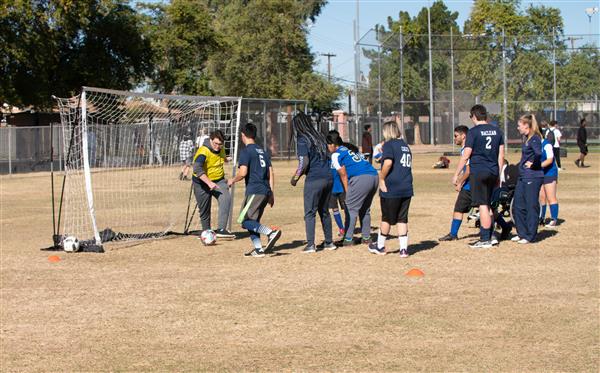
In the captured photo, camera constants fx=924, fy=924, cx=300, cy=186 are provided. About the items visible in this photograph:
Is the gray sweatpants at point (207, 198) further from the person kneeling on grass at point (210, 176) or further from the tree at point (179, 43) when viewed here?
the tree at point (179, 43)

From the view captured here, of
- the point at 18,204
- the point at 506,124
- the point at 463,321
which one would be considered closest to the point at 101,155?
the point at 18,204

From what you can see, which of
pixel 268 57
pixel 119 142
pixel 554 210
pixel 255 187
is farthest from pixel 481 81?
pixel 255 187

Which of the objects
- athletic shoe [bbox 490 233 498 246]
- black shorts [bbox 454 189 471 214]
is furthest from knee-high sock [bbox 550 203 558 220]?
athletic shoe [bbox 490 233 498 246]

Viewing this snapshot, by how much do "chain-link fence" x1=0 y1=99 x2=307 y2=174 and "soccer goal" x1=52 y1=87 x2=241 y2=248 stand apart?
0.09 meters

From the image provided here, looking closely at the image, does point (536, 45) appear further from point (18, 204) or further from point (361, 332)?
point (361, 332)

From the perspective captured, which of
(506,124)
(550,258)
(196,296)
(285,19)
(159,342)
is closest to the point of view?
(159,342)

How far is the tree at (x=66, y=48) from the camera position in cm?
4194

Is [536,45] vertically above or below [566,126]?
above

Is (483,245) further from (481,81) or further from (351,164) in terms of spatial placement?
(481,81)

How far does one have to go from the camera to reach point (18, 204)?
23.6m

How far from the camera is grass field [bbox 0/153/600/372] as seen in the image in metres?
7.17

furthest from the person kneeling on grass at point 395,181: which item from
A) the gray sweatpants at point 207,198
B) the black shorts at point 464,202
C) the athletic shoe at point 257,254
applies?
the gray sweatpants at point 207,198

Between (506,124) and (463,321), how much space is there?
37394 mm

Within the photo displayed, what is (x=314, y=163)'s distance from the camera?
12.6 meters
